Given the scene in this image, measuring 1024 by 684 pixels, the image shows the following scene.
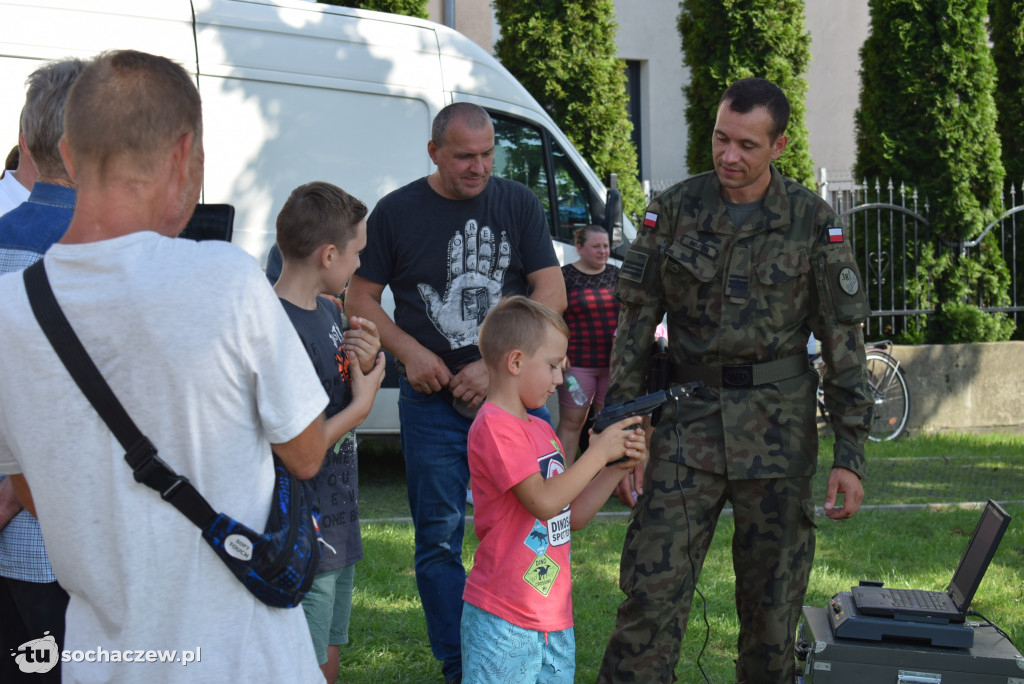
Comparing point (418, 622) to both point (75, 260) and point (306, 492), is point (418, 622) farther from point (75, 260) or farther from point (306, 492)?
point (75, 260)

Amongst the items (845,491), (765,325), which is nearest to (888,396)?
(845,491)

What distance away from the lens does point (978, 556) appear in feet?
11.3

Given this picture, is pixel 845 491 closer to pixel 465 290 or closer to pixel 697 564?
pixel 697 564

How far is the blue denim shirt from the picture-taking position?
2199mm

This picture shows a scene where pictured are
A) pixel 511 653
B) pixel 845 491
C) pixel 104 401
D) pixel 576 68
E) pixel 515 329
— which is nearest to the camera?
pixel 104 401

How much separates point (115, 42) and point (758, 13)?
26.5 feet

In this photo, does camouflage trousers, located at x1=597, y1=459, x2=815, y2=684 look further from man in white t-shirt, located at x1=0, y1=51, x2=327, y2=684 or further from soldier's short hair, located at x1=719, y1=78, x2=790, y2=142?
man in white t-shirt, located at x1=0, y1=51, x2=327, y2=684

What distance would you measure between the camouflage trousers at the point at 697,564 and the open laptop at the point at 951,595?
0.87 feet

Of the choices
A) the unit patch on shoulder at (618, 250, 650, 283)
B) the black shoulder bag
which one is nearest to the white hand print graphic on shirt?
the unit patch on shoulder at (618, 250, 650, 283)

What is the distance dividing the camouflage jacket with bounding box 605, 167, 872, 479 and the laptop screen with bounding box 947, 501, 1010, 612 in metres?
0.50

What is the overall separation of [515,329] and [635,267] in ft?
3.05

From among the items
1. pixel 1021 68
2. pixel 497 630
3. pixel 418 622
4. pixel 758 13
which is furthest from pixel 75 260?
pixel 1021 68

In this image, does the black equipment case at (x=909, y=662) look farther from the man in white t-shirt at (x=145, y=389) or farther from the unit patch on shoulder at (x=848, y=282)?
the man in white t-shirt at (x=145, y=389)

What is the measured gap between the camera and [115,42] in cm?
595
